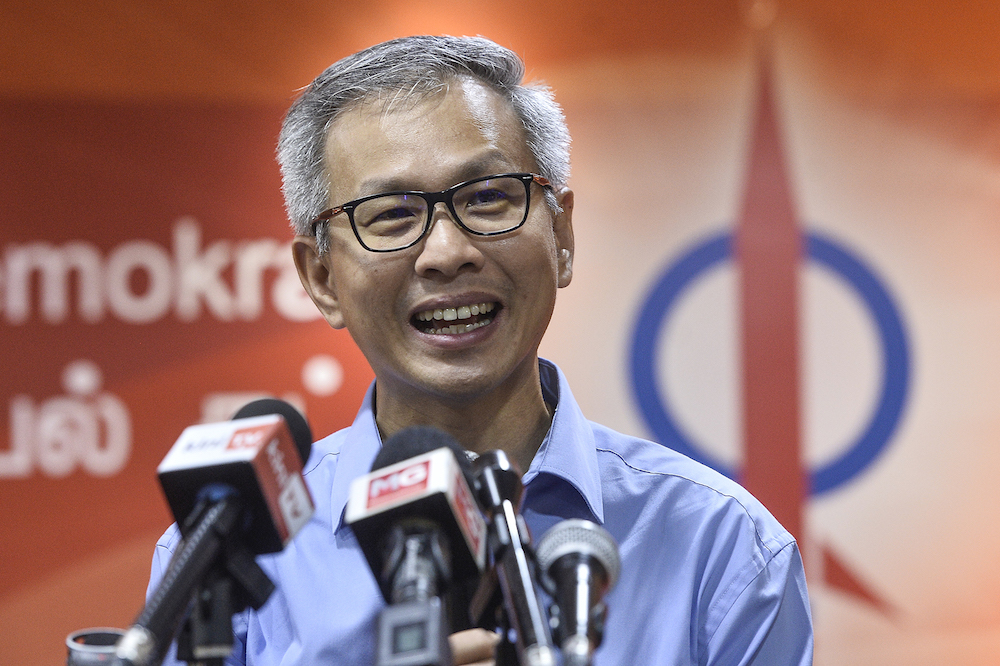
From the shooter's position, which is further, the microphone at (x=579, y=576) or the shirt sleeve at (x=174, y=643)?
the shirt sleeve at (x=174, y=643)

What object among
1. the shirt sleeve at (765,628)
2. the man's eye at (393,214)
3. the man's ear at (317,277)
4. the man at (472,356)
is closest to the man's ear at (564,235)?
the man at (472,356)

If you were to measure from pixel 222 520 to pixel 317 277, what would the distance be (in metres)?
0.93

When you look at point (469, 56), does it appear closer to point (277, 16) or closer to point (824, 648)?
point (277, 16)

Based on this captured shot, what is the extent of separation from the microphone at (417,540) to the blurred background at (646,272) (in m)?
2.25

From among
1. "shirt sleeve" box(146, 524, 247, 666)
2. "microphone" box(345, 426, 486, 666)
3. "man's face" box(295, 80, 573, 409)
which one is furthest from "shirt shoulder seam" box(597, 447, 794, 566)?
"microphone" box(345, 426, 486, 666)

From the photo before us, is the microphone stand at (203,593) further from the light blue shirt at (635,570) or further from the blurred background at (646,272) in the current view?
the blurred background at (646,272)

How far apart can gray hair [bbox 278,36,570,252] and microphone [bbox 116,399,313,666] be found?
774 mm

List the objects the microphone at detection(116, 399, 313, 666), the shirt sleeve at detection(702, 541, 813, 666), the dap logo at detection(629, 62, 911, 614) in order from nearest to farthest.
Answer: the microphone at detection(116, 399, 313, 666) → the shirt sleeve at detection(702, 541, 813, 666) → the dap logo at detection(629, 62, 911, 614)

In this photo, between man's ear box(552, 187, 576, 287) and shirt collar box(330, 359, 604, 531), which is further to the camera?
man's ear box(552, 187, 576, 287)

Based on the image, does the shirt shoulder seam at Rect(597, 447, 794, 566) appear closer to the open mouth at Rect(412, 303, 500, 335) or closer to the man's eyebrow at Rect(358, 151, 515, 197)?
the open mouth at Rect(412, 303, 500, 335)

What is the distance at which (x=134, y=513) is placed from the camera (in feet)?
9.86

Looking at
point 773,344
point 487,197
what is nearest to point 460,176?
point 487,197

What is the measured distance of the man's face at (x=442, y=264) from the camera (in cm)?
144

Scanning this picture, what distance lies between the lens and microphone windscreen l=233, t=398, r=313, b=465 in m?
1.07
